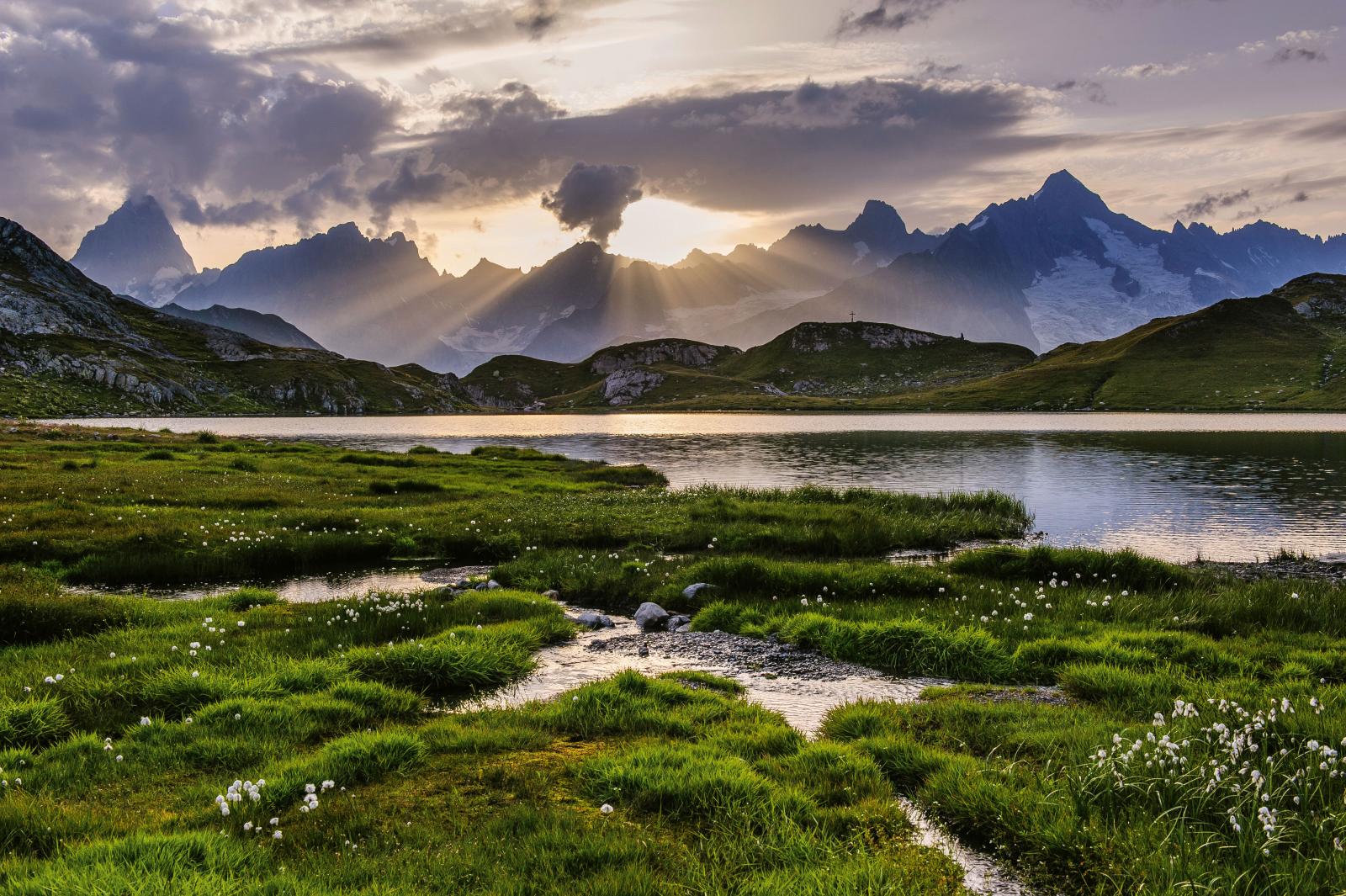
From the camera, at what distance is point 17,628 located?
15758 millimetres

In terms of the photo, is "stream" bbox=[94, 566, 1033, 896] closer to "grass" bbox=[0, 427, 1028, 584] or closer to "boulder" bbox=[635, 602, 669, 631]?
"boulder" bbox=[635, 602, 669, 631]

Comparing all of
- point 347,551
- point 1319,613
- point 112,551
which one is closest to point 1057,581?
point 1319,613

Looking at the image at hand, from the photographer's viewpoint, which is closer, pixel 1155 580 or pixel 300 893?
pixel 300 893

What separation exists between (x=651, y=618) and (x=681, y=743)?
8563 mm

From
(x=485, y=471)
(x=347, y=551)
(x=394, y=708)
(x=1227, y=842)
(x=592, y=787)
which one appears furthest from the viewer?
(x=485, y=471)

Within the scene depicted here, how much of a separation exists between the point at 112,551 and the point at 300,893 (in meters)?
24.5

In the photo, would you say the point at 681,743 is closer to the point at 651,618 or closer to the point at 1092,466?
the point at 651,618

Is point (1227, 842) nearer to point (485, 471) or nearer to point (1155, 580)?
point (1155, 580)

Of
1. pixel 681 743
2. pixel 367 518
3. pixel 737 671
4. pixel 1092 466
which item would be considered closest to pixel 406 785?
pixel 681 743

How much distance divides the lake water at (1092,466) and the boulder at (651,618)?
23580mm

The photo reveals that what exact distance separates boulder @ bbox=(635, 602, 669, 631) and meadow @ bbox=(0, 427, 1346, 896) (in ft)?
4.00

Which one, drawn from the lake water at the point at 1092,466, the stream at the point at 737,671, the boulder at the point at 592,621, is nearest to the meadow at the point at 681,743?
the stream at the point at 737,671

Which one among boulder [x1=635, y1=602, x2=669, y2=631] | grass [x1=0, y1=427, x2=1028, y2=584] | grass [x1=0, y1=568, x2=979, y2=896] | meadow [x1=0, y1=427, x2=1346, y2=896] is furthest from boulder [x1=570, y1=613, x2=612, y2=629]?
grass [x1=0, y1=427, x2=1028, y2=584]

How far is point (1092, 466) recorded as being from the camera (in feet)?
221
